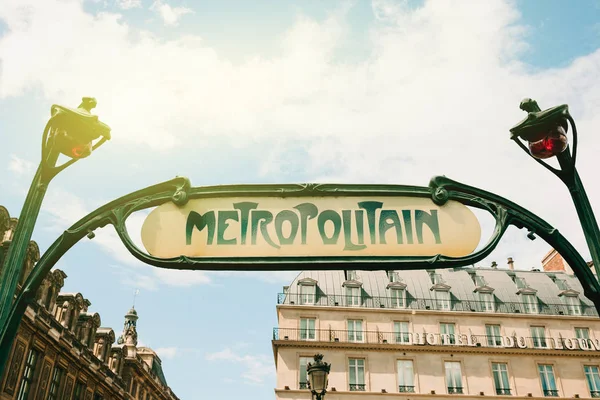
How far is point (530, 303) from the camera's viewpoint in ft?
141

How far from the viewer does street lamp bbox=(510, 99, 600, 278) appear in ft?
12.1

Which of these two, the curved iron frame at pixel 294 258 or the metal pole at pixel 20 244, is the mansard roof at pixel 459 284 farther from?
the metal pole at pixel 20 244

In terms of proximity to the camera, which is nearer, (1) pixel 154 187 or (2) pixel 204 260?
(2) pixel 204 260

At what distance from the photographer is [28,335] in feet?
84.8

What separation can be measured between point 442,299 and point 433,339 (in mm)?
4152

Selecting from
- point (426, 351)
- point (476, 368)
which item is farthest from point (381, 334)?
point (476, 368)

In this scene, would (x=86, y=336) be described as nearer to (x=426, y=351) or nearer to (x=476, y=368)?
(x=426, y=351)

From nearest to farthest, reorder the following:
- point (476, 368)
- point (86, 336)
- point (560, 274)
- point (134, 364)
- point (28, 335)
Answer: point (28, 335) → point (86, 336) → point (476, 368) → point (134, 364) → point (560, 274)

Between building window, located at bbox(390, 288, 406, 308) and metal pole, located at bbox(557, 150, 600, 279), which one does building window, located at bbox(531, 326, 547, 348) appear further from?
metal pole, located at bbox(557, 150, 600, 279)

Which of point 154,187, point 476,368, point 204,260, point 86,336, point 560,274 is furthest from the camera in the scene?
point 560,274

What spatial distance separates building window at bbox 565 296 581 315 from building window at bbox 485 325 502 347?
7010 mm

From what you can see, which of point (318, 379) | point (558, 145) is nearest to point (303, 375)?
point (318, 379)

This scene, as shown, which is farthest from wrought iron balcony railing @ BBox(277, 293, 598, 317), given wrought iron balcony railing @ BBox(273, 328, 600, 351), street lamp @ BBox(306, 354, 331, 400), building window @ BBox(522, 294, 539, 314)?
street lamp @ BBox(306, 354, 331, 400)

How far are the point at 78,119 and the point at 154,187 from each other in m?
0.82
